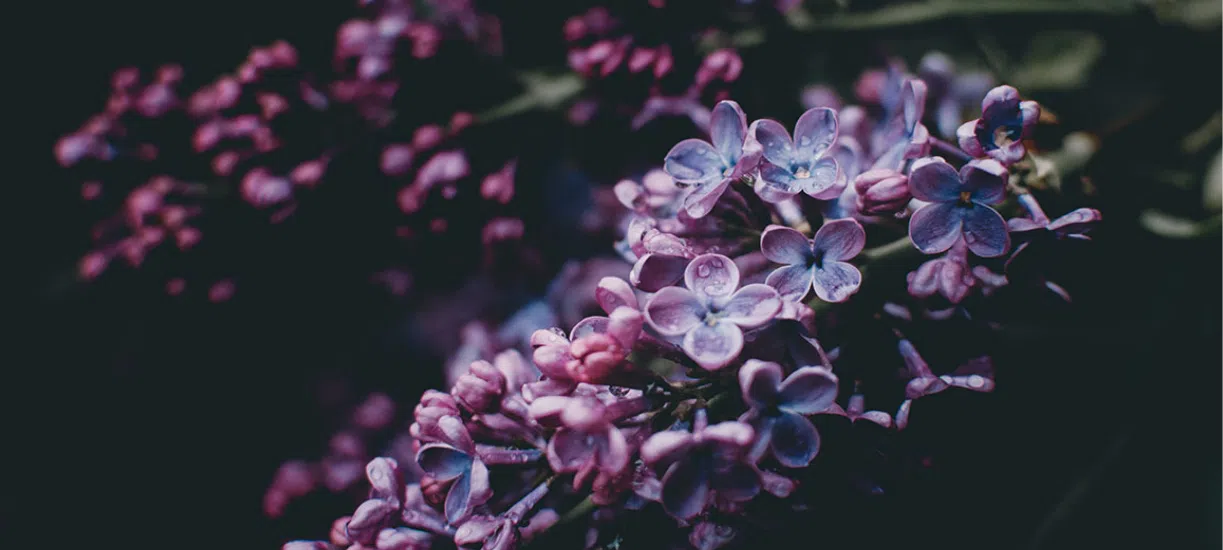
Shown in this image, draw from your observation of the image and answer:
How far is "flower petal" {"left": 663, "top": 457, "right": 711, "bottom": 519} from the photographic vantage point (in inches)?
21.2

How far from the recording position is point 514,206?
96 centimetres

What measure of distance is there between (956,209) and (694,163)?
0.66 ft

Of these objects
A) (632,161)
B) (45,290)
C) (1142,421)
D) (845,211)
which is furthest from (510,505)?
(45,290)

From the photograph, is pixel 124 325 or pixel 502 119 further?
pixel 124 325

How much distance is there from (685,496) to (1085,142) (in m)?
0.62

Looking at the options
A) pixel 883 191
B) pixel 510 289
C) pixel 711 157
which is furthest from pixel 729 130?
pixel 510 289

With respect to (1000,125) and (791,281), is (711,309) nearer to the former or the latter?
(791,281)

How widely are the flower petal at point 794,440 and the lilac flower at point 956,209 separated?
162mm

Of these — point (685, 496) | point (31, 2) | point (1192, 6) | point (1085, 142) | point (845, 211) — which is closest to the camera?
point (685, 496)

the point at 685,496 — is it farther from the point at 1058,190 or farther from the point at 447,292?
the point at 447,292

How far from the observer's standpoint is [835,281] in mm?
597

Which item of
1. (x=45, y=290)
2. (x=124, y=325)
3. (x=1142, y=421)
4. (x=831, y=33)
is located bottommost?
(x=1142, y=421)

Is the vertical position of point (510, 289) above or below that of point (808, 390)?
above

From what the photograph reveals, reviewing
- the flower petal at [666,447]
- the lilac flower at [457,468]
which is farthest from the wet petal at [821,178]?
the lilac flower at [457,468]
